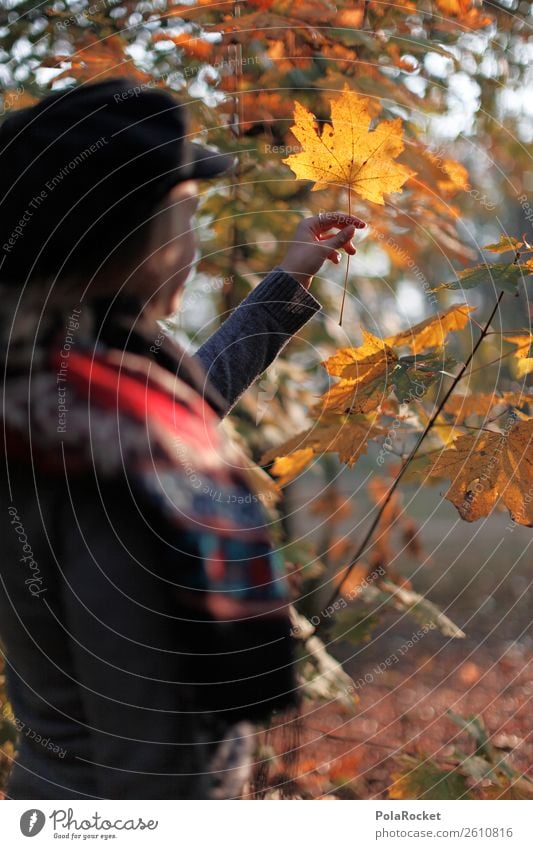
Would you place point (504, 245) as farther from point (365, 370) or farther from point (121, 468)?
point (121, 468)

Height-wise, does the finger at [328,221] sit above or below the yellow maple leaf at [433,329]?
above

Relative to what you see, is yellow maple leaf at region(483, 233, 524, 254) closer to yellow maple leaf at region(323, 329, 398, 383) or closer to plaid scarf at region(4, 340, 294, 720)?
yellow maple leaf at region(323, 329, 398, 383)

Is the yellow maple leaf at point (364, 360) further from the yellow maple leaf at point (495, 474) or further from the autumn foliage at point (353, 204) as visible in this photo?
the yellow maple leaf at point (495, 474)

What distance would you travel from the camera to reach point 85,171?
771 mm

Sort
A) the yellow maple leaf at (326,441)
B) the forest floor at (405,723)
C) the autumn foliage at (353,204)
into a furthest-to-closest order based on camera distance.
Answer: the forest floor at (405,723) → the yellow maple leaf at (326,441) → the autumn foliage at (353,204)

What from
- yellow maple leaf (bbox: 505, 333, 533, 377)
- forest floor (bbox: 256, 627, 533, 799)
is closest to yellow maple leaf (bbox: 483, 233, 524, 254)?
yellow maple leaf (bbox: 505, 333, 533, 377)

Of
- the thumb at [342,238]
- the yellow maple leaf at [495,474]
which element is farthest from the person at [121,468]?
the yellow maple leaf at [495,474]

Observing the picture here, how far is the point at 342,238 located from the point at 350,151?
8 centimetres

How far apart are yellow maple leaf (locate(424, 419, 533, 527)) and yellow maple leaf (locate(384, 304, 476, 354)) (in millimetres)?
111

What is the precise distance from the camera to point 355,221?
0.82 metres

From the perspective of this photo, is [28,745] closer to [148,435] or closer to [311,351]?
[148,435]

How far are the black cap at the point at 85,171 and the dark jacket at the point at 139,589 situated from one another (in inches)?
3.9

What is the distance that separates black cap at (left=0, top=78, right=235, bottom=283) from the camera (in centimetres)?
73

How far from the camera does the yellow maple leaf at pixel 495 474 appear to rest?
0.80 meters
